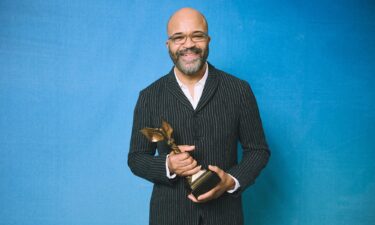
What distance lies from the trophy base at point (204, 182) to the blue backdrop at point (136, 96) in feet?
4.53

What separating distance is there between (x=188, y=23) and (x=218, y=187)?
2.29 feet

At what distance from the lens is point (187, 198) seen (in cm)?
172

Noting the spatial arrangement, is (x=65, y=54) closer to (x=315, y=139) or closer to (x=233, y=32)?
(x=233, y=32)

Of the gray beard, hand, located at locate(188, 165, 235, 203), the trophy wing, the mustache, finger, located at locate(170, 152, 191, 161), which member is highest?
the mustache

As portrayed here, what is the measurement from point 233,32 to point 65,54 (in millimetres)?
1158

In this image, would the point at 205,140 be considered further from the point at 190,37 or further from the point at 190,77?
the point at 190,37

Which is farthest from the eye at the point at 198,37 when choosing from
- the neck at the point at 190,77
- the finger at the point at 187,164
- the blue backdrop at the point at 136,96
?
the blue backdrop at the point at 136,96

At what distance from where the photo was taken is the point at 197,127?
1.72 metres

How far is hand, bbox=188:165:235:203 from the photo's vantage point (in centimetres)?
152

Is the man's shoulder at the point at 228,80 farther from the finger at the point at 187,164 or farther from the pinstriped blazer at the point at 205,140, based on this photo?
the finger at the point at 187,164

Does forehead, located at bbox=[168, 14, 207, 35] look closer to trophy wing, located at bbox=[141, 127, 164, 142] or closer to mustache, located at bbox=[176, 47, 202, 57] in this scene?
mustache, located at bbox=[176, 47, 202, 57]

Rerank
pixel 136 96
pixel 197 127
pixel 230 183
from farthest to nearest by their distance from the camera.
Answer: pixel 136 96
pixel 197 127
pixel 230 183

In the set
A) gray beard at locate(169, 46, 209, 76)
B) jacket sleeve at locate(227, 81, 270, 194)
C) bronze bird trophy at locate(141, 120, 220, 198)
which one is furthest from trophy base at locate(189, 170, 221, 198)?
gray beard at locate(169, 46, 209, 76)

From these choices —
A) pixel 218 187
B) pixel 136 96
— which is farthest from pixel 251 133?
pixel 136 96
